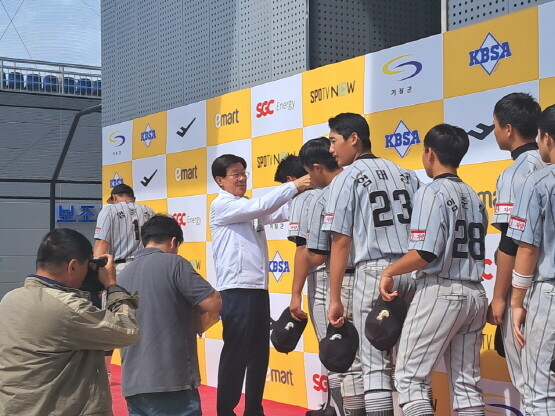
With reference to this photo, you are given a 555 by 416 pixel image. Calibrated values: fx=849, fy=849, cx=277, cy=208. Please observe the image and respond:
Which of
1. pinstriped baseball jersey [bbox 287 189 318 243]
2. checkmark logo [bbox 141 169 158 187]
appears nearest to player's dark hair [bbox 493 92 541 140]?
pinstriped baseball jersey [bbox 287 189 318 243]

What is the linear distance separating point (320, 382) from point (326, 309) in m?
1.23

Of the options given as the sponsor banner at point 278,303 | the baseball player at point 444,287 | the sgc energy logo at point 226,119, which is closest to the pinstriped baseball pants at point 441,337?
the baseball player at point 444,287

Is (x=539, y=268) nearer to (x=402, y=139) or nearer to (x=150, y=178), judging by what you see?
(x=402, y=139)

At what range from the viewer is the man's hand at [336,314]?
3959 millimetres

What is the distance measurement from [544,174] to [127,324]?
5.37ft

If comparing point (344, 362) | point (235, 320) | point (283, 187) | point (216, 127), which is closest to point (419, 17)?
point (216, 127)

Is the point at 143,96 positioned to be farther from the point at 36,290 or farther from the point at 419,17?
the point at 36,290

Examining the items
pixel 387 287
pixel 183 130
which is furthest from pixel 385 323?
pixel 183 130

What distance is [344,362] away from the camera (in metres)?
3.97

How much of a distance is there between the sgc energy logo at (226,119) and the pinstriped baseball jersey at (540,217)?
12.1ft

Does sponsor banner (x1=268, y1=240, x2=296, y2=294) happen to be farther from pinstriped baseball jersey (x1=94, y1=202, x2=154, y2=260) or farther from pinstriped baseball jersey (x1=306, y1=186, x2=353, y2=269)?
pinstriped baseball jersey (x1=306, y1=186, x2=353, y2=269)

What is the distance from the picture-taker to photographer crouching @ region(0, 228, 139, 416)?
2635mm

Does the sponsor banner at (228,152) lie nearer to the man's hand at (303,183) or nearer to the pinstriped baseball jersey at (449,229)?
the man's hand at (303,183)

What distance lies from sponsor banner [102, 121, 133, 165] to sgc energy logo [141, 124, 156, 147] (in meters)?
0.28
